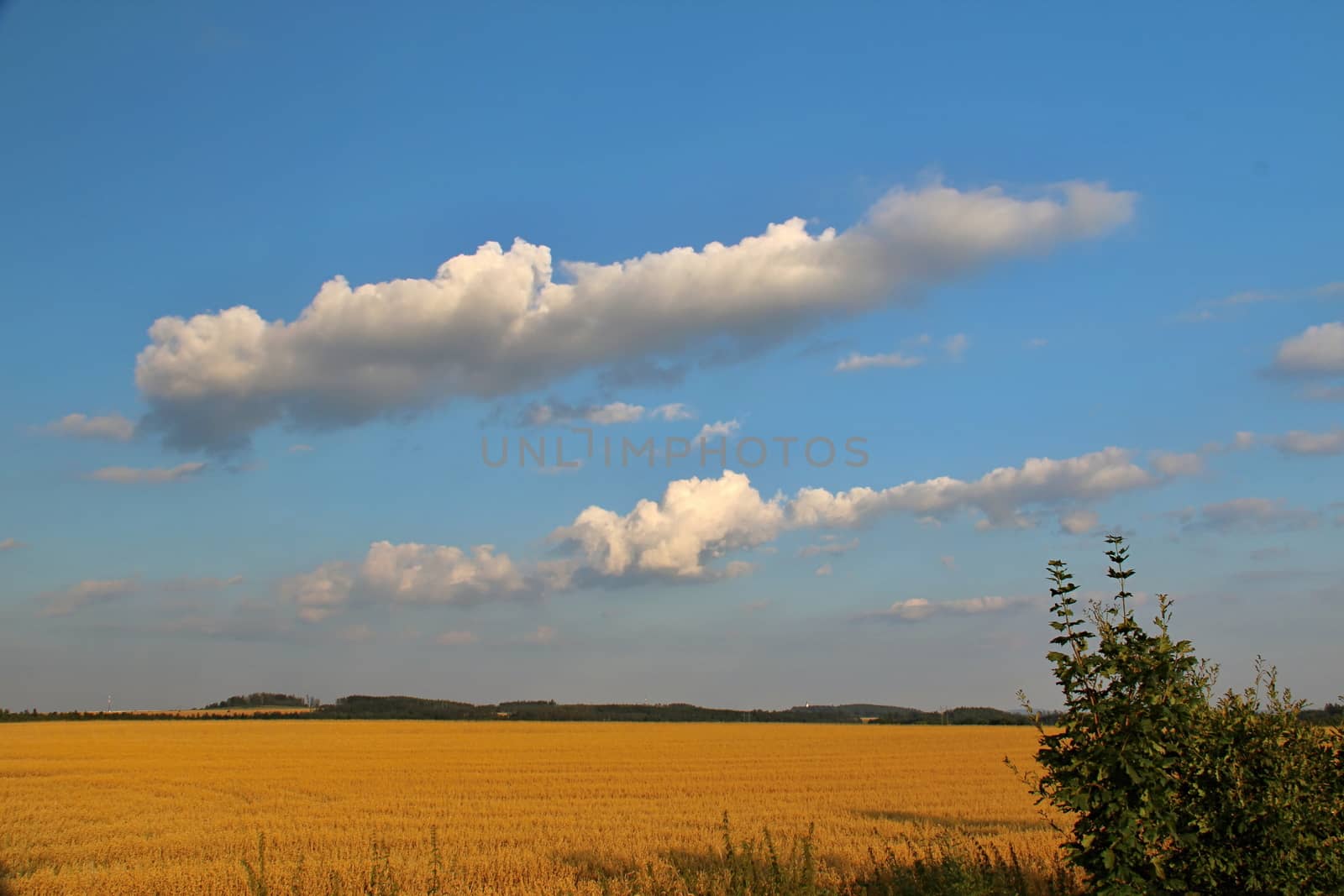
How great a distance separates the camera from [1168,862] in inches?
400

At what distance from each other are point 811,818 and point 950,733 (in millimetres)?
68993

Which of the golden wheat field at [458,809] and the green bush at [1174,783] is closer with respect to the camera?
the green bush at [1174,783]

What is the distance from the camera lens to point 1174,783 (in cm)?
1013

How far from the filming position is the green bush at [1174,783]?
9805mm

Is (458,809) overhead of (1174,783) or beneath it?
beneath

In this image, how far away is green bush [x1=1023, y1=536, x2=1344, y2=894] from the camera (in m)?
9.80

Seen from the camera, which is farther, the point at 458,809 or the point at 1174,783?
the point at 458,809

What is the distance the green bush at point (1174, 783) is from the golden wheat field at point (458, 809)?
691 cm

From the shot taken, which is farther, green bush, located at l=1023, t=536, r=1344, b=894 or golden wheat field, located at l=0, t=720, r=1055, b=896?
golden wheat field, located at l=0, t=720, r=1055, b=896

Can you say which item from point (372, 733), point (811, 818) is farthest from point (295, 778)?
point (372, 733)

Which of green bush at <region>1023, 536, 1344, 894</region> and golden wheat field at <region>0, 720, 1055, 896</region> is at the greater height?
green bush at <region>1023, 536, 1344, 894</region>

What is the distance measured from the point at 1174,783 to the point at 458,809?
22149 mm

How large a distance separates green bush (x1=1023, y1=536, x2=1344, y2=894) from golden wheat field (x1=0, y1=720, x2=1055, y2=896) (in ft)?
22.7

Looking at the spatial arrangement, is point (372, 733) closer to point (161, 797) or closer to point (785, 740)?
point (785, 740)
